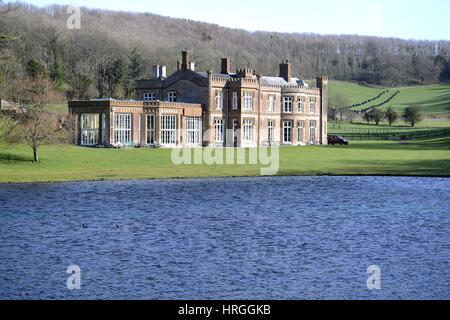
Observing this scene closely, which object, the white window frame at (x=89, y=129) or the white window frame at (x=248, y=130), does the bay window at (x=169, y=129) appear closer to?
the white window frame at (x=89, y=129)

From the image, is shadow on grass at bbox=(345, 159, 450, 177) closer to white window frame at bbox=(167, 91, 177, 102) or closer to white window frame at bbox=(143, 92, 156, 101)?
white window frame at bbox=(167, 91, 177, 102)

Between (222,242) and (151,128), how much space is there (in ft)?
168

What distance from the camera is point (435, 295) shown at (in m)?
20.8

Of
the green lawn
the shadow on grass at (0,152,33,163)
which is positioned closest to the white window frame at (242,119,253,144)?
the green lawn

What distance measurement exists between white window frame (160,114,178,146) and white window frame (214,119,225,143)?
646 cm

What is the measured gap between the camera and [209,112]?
279 feet

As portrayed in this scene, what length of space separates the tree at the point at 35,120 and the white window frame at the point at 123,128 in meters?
11.8

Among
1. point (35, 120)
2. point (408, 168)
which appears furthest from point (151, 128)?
point (408, 168)

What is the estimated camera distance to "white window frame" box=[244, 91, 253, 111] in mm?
87500

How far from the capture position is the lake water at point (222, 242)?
856 inches

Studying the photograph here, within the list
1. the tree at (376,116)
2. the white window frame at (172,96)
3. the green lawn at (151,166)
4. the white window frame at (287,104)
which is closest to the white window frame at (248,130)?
the white window frame at (287,104)

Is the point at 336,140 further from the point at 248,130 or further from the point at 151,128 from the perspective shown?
the point at 151,128
